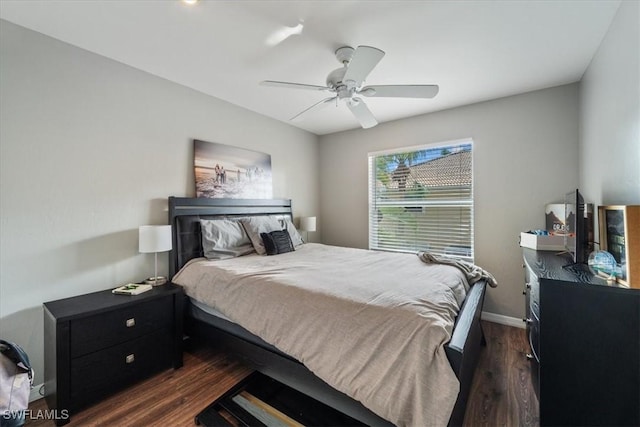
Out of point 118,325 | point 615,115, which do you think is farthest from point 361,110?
point 118,325

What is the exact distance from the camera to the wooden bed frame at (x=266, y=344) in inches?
54.2

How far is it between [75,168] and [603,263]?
3.58 m

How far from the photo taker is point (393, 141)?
12.8 feet

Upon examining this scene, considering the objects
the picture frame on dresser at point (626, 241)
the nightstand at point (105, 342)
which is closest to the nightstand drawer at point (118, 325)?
the nightstand at point (105, 342)

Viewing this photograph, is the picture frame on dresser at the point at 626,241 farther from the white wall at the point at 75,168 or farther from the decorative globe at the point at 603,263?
the white wall at the point at 75,168

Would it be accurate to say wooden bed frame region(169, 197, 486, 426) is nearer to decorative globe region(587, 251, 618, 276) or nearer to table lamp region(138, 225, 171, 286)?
table lamp region(138, 225, 171, 286)

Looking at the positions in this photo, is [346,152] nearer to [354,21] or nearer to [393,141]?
[393,141]

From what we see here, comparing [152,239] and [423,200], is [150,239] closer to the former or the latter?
[152,239]

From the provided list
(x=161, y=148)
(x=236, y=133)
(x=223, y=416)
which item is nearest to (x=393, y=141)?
(x=236, y=133)

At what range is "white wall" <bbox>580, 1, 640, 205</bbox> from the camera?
1.48m

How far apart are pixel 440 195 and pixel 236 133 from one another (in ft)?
9.19

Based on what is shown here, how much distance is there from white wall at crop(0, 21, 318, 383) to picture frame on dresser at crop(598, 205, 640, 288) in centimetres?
330

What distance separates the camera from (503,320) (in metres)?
3.07

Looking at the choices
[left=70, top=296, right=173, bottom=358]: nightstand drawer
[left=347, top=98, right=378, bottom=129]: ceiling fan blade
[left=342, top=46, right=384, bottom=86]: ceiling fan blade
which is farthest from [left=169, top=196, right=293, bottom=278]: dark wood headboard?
[left=342, top=46, right=384, bottom=86]: ceiling fan blade
